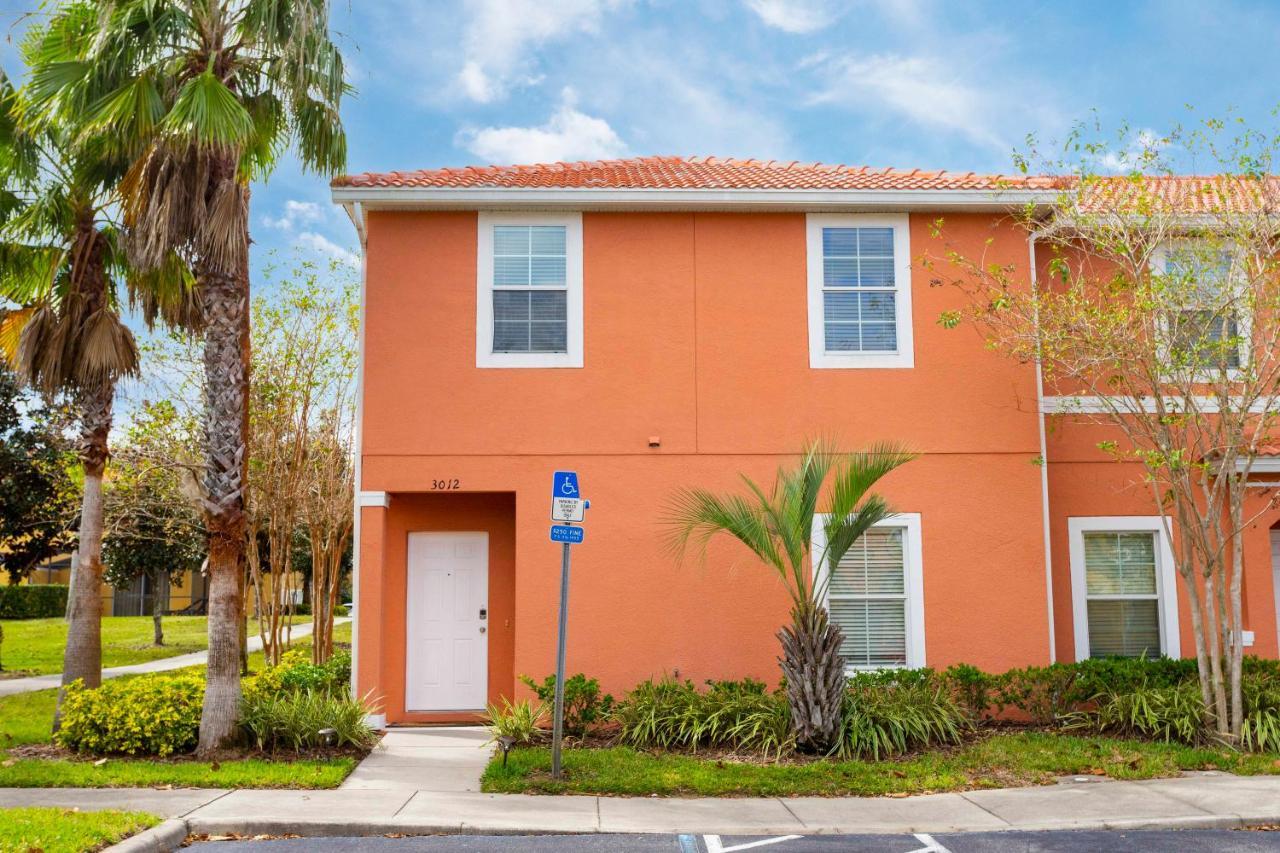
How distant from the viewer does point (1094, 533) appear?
12.2m

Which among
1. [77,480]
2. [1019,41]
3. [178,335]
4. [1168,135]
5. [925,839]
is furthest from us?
[77,480]

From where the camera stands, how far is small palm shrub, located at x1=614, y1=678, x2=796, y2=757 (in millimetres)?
10070

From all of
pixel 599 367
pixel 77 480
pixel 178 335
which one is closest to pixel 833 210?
pixel 599 367

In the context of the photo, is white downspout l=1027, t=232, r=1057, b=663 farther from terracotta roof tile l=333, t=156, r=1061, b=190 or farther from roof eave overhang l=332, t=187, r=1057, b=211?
terracotta roof tile l=333, t=156, r=1061, b=190

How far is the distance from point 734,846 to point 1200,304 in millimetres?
7169

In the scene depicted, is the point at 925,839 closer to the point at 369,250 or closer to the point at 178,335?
the point at 369,250

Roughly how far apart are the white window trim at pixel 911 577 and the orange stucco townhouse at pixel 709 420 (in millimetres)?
31

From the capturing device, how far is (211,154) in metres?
10.0

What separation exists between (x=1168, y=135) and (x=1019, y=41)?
9.00 feet

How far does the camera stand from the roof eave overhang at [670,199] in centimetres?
1158

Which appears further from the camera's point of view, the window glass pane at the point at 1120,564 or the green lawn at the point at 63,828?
the window glass pane at the point at 1120,564

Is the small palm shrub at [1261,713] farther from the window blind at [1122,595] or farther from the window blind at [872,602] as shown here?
the window blind at [872,602]

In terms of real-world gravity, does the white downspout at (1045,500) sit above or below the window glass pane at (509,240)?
below

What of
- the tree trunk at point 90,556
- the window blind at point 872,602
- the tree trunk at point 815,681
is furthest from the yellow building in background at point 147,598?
the tree trunk at point 815,681
